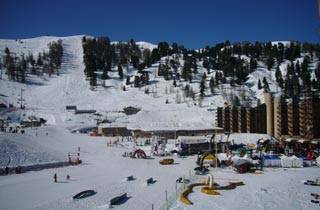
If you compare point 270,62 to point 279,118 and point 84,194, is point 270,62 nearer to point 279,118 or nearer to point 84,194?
point 279,118

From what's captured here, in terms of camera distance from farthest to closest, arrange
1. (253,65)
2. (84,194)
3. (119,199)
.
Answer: (253,65) < (84,194) < (119,199)

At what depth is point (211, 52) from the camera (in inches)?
5310

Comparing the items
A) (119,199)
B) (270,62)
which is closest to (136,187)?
(119,199)

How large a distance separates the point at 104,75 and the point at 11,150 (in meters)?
86.0

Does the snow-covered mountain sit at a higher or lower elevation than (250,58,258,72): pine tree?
lower

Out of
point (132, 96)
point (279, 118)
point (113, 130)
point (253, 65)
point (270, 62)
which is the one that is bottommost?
point (113, 130)

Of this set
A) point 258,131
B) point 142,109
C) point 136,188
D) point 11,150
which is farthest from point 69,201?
point 142,109

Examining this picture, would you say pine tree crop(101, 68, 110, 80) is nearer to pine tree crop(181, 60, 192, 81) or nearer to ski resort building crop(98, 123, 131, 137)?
pine tree crop(181, 60, 192, 81)

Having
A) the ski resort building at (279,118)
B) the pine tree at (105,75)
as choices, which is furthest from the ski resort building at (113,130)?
the pine tree at (105,75)

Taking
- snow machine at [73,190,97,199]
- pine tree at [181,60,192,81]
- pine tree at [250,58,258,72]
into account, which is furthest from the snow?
pine tree at [250,58,258,72]

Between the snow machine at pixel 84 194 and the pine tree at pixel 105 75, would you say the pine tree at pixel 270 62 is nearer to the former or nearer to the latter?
the pine tree at pixel 105 75

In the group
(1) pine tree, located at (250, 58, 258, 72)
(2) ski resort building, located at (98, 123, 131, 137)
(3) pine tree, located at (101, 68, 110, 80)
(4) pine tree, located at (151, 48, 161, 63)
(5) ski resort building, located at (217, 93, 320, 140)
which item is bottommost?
(2) ski resort building, located at (98, 123, 131, 137)

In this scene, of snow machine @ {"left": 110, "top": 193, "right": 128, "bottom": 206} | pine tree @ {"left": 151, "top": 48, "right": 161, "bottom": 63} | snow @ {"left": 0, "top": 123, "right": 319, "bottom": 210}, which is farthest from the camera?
pine tree @ {"left": 151, "top": 48, "right": 161, "bottom": 63}

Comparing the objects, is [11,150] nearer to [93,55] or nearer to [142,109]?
[142,109]
